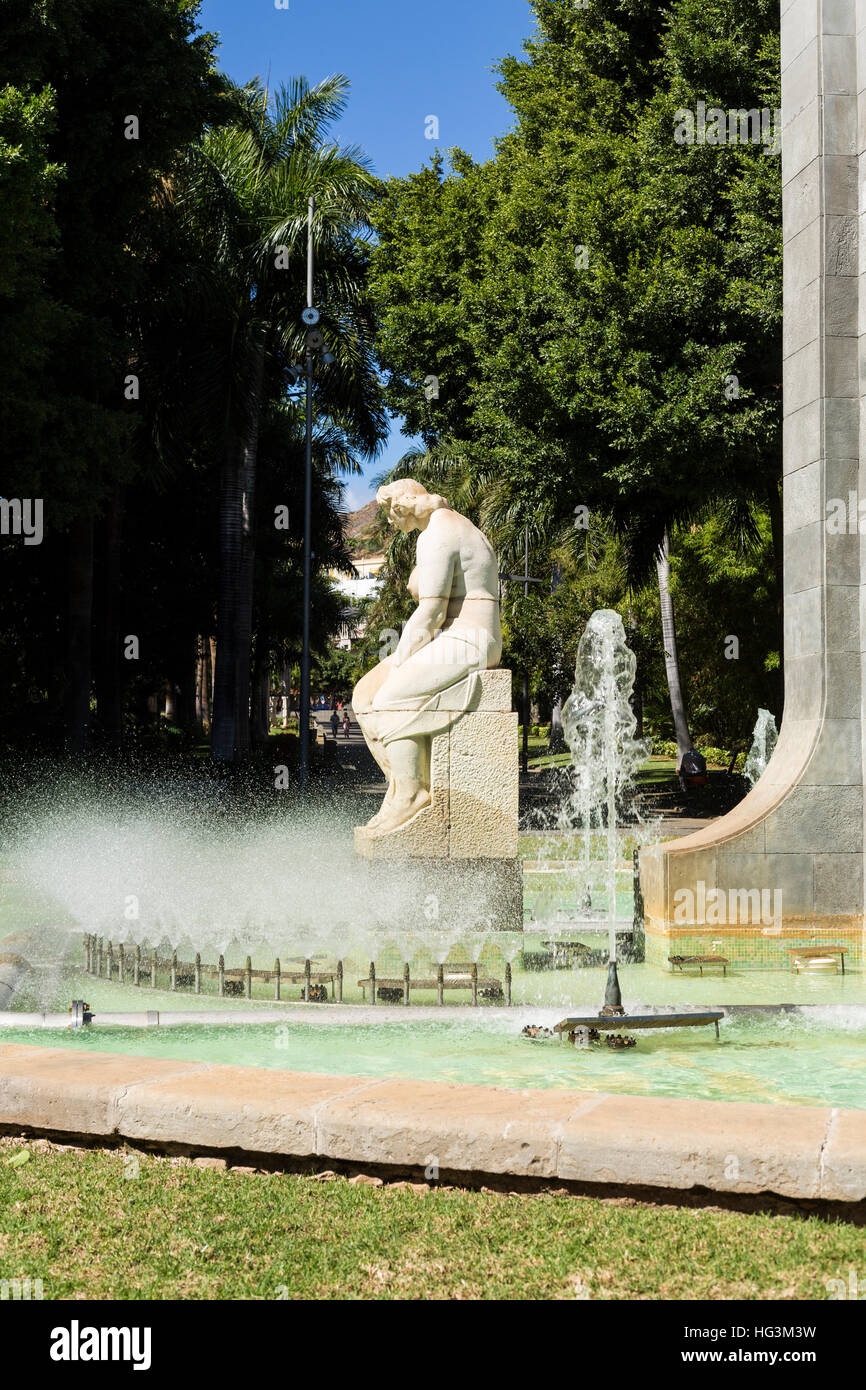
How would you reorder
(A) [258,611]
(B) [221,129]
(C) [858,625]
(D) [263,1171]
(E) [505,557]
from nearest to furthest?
(D) [263,1171] < (C) [858,625] < (B) [221,129] < (A) [258,611] < (E) [505,557]

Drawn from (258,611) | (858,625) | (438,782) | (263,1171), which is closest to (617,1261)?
(263,1171)

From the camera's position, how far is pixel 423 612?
9805 millimetres

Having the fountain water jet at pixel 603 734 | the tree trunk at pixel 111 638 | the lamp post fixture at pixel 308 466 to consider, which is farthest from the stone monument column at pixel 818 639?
the tree trunk at pixel 111 638

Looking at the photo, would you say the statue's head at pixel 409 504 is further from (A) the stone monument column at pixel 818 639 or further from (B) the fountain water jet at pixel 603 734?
(A) the stone monument column at pixel 818 639

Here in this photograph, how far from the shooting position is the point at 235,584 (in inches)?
1091

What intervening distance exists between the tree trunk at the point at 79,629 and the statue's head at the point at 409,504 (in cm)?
1559

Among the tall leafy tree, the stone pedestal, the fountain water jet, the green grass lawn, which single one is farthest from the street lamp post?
the green grass lawn

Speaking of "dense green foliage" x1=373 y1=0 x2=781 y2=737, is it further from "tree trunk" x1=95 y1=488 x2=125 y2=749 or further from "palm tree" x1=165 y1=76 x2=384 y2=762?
"tree trunk" x1=95 y1=488 x2=125 y2=749

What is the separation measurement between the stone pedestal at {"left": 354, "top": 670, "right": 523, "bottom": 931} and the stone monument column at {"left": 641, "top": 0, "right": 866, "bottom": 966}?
110 centimetres

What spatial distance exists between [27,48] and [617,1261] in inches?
736

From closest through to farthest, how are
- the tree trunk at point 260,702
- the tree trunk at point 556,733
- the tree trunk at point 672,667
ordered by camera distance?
the tree trunk at point 672,667 < the tree trunk at point 260,702 < the tree trunk at point 556,733

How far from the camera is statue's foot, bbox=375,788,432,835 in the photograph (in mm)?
9664

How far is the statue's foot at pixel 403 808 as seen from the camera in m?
9.66
